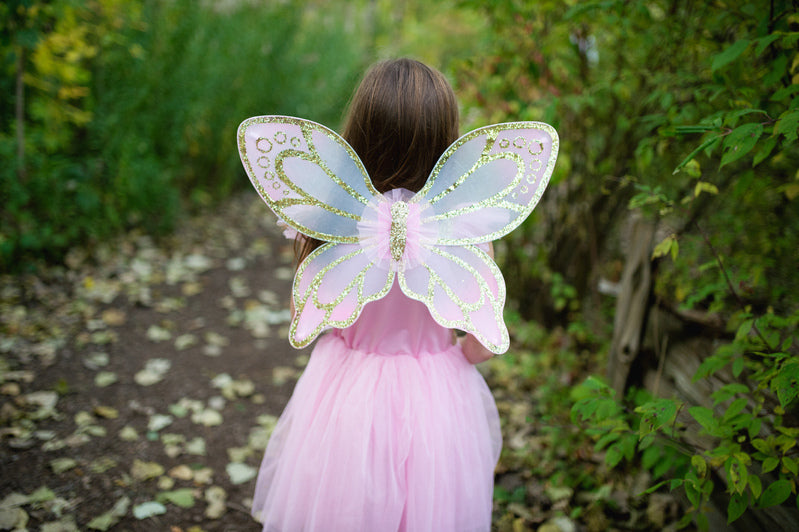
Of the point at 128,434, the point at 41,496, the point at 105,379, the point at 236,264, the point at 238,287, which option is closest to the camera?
the point at 41,496

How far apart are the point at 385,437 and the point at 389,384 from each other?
16 centimetres

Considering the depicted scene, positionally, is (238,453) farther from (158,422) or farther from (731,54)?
(731,54)

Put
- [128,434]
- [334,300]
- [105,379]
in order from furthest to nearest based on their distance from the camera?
[105,379] < [128,434] < [334,300]

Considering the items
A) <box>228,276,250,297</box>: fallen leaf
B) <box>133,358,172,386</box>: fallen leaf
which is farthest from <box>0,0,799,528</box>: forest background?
<box>133,358,172,386</box>: fallen leaf

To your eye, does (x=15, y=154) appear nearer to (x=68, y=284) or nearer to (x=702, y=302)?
(x=68, y=284)

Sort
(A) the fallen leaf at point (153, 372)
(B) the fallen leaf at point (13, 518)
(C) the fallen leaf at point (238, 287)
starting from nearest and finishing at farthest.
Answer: (B) the fallen leaf at point (13, 518)
(A) the fallen leaf at point (153, 372)
(C) the fallen leaf at point (238, 287)

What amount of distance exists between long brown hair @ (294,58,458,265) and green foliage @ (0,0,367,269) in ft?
7.62

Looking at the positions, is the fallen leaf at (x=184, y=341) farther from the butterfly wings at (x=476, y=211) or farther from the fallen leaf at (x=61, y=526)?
the butterfly wings at (x=476, y=211)

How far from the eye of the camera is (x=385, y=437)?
5.37ft

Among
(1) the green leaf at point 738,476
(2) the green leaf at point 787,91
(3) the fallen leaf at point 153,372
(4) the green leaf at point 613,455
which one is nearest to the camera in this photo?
(1) the green leaf at point 738,476

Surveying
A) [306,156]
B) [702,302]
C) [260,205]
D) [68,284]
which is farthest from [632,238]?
[260,205]

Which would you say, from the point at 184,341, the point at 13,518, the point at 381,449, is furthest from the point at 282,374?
the point at 381,449

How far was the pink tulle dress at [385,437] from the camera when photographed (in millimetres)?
1625

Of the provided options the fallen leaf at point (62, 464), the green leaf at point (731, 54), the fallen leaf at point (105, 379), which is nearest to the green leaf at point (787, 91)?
the green leaf at point (731, 54)
